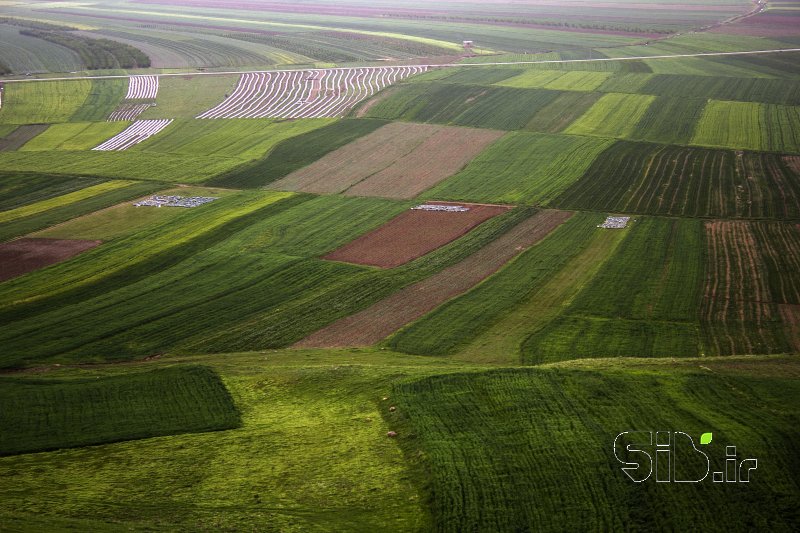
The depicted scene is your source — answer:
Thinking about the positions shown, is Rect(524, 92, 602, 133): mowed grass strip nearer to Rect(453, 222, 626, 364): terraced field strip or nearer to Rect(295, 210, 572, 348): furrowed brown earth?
Rect(295, 210, 572, 348): furrowed brown earth

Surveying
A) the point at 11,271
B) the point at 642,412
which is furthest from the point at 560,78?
the point at 642,412

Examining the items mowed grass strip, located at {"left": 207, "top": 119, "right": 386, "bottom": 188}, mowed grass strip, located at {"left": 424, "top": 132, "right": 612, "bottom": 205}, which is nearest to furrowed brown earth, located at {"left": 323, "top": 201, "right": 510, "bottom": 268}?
mowed grass strip, located at {"left": 424, "top": 132, "right": 612, "bottom": 205}

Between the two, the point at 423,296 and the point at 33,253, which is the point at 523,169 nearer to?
the point at 423,296

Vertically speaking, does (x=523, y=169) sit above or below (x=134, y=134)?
above

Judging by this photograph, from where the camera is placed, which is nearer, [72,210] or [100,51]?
[72,210]

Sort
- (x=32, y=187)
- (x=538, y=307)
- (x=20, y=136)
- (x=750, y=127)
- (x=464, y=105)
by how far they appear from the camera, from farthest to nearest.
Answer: (x=464, y=105), (x=20, y=136), (x=750, y=127), (x=32, y=187), (x=538, y=307)

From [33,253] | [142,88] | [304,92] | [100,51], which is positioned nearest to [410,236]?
[33,253]
